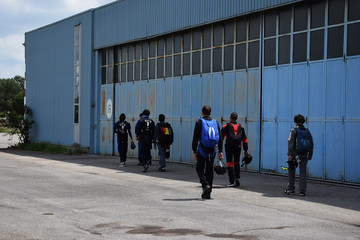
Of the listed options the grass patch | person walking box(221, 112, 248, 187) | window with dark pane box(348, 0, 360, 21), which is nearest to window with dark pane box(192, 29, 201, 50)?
window with dark pane box(348, 0, 360, 21)

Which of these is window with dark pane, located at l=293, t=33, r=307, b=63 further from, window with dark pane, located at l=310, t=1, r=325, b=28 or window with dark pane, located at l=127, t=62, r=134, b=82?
window with dark pane, located at l=127, t=62, r=134, b=82

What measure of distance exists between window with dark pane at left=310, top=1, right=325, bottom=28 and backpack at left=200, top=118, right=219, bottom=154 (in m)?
6.51

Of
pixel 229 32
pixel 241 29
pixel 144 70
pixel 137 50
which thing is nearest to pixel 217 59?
pixel 229 32

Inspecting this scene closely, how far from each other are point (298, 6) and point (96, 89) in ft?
47.5

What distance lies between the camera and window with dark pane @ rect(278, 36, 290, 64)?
17.9m

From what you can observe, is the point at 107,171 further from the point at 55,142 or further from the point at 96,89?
the point at 55,142

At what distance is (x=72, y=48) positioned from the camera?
1254 inches

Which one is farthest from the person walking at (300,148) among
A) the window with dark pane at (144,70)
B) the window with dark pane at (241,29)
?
the window with dark pane at (144,70)

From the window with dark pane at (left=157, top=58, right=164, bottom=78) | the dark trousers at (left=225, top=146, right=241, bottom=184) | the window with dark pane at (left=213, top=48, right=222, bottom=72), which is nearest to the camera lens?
the dark trousers at (left=225, top=146, right=241, bottom=184)

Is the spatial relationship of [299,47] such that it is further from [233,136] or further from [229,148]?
[229,148]

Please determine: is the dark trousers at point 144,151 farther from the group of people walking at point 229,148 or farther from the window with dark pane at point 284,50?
the window with dark pane at point 284,50

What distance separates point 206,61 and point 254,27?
300 centimetres

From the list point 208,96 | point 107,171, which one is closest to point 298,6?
point 208,96

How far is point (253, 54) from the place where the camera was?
63.6 ft
